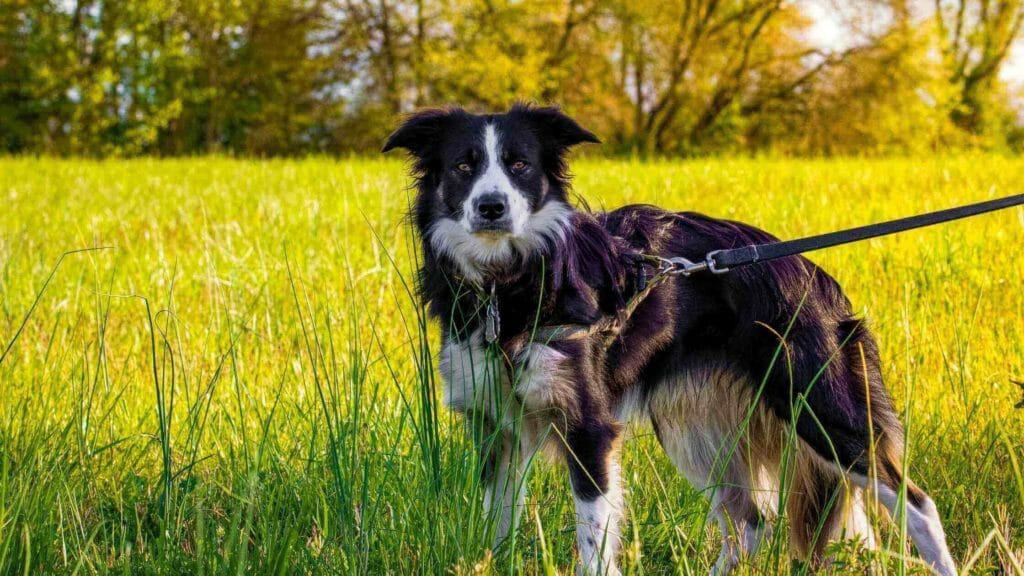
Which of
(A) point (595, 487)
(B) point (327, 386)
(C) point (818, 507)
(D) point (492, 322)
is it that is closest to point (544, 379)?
(D) point (492, 322)

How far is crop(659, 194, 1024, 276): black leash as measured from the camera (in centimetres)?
261

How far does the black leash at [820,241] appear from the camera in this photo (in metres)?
2.61

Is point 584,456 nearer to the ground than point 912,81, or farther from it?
nearer to the ground

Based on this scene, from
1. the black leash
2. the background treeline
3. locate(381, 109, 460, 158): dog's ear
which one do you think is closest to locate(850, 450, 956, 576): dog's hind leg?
the black leash

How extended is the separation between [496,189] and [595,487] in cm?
90

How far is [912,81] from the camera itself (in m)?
27.4

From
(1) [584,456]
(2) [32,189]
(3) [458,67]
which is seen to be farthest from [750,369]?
(3) [458,67]

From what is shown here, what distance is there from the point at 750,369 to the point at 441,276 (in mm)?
967

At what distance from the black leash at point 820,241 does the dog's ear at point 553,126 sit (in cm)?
53

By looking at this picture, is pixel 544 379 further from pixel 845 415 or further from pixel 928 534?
pixel 928 534

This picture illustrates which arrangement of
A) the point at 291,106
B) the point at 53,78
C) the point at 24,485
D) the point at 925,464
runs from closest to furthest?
the point at 24,485, the point at 925,464, the point at 53,78, the point at 291,106

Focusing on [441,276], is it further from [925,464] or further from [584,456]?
[925,464]

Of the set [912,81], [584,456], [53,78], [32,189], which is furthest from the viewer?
[912,81]

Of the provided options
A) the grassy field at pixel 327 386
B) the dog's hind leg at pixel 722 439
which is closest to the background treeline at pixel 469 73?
the grassy field at pixel 327 386
